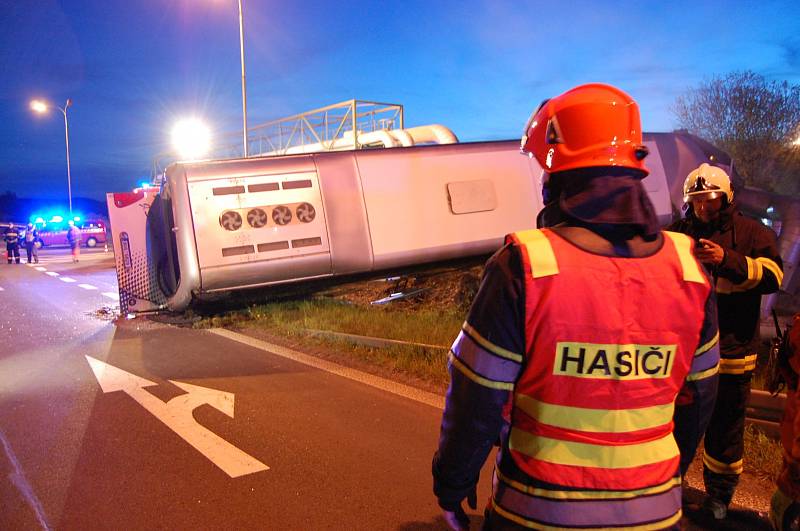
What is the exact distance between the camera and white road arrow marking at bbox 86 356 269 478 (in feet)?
12.3

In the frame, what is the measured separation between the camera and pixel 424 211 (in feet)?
18.4

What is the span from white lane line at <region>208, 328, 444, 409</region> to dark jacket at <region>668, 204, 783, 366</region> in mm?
2388

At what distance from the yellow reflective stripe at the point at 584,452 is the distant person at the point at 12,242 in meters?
24.5

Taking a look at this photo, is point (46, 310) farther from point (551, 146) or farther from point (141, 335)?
point (551, 146)

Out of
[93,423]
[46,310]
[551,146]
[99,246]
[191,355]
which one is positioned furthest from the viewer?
[99,246]

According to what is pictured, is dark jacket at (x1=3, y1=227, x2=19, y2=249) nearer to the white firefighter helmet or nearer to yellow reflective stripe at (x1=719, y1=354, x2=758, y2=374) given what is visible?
the white firefighter helmet

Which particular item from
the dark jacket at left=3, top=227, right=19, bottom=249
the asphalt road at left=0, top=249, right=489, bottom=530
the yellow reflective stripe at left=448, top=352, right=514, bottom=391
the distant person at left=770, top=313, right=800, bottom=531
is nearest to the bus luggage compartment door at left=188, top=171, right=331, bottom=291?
the asphalt road at left=0, top=249, right=489, bottom=530

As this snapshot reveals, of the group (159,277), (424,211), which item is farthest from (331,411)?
(159,277)

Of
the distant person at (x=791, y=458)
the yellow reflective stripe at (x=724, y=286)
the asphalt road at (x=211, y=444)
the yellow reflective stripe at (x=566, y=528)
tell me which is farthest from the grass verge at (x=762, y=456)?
the yellow reflective stripe at (x=566, y=528)

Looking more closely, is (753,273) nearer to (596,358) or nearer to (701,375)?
(701,375)

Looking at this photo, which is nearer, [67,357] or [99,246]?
[67,357]

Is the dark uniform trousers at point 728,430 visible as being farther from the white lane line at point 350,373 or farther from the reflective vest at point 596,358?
the white lane line at point 350,373

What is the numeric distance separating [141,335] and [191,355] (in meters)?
1.89

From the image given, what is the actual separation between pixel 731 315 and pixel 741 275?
12.0 inches
